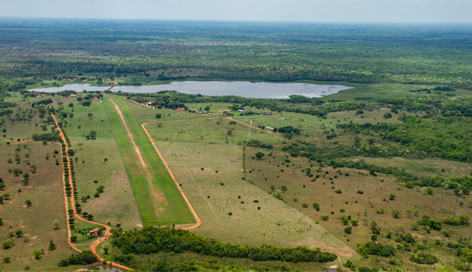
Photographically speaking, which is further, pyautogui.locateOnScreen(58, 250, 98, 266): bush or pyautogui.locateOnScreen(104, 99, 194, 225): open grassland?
pyautogui.locateOnScreen(104, 99, 194, 225): open grassland

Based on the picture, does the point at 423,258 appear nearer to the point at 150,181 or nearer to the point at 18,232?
the point at 150,181

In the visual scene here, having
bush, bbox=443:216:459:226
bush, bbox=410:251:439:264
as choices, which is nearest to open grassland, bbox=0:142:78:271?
bush, bbox=410:251:439:264

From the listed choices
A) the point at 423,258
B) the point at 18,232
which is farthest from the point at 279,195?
the point at 18,232

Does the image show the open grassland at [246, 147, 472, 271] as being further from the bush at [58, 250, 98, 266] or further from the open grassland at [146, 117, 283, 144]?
the bush at [58, 250, 98, 266]

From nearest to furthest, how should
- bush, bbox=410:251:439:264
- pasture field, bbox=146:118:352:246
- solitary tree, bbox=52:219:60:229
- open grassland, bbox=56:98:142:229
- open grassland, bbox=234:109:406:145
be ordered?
1. bush, bbox=410:251:439:264
2. solitary tree, bbox=52:219:60:229
3. pasture field, bbox=146:118:352:246
4. open grassland, bbox=56:98:142:229
5. open grassland, bbox=234:109:406:145

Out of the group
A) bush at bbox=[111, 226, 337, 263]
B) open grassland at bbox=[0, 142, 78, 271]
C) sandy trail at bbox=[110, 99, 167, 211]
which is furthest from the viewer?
sandy trail at bbox=[110, 99, 167, 211]

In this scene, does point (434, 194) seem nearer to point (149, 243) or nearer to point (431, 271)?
point (431, 271)

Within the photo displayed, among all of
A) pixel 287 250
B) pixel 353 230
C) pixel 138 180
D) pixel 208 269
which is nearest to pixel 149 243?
pixel 208 269
